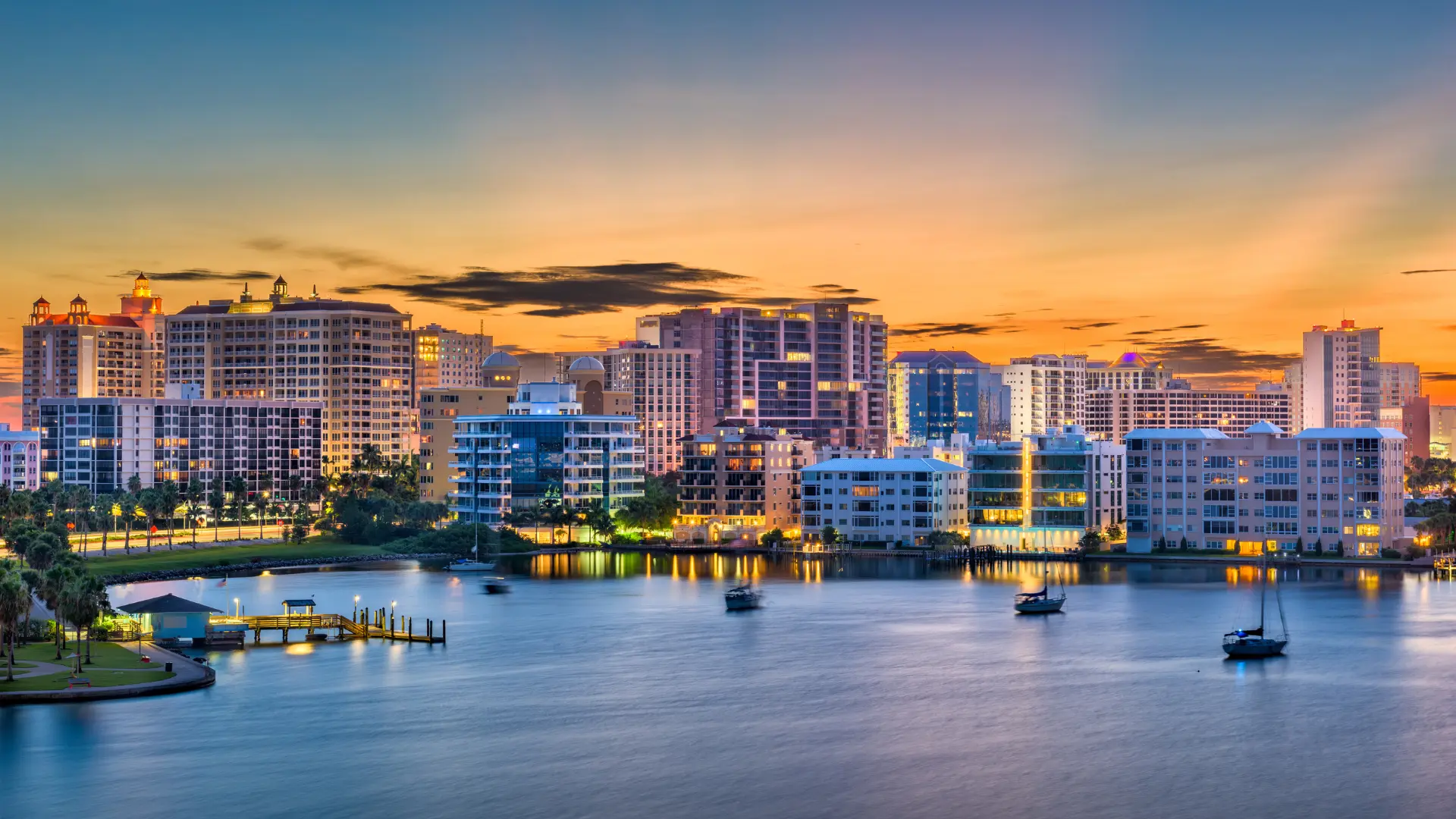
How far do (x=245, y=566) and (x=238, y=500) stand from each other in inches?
1658

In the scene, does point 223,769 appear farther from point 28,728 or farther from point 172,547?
point 172,547

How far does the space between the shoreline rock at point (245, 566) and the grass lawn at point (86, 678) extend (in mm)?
47027

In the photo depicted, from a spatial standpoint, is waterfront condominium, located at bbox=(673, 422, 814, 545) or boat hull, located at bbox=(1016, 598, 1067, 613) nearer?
boat hull, located at bbox=(1016, 598, 1067, 613)

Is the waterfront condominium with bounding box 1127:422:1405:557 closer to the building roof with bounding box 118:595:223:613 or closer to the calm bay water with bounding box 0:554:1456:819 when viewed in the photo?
the calm bay water with bounding box 0:554:1456:819

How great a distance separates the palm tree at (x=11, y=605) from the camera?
66.5m

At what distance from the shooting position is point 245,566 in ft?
459

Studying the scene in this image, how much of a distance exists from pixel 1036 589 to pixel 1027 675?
4451cm

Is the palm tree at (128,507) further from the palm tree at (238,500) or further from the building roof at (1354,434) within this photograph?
the building roof at (1354,434)

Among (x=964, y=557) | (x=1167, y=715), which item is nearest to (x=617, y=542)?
(x=964, y=557)

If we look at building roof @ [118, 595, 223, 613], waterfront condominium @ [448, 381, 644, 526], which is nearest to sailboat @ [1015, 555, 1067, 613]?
building roof @ [118, 595, 223, 613]

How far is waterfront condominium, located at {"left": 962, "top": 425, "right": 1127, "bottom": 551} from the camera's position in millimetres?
159875

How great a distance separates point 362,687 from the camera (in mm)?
75000

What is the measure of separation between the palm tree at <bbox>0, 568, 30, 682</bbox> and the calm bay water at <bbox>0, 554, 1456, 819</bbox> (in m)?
4.52

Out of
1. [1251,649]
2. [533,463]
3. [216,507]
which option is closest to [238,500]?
[216,507]
